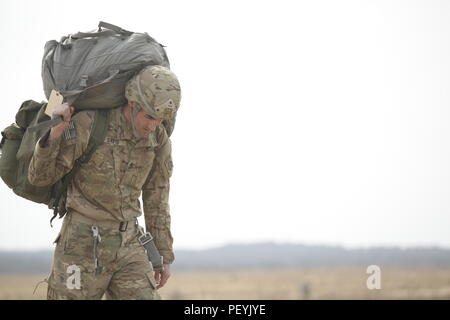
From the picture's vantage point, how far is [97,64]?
7.21m

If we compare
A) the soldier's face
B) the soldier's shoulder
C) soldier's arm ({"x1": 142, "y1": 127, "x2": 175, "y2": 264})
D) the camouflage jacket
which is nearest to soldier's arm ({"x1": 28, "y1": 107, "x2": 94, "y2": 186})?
the camouflage jacket

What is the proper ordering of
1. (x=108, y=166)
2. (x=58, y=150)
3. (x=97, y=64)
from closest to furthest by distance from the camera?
(x=58, y=150)
(x=97, y=64)
(x=108, y=166)

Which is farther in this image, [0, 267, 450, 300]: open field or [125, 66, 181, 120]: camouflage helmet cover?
[0, 267, 450, 300]: open field

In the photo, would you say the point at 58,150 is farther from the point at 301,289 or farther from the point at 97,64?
the point at 301,289

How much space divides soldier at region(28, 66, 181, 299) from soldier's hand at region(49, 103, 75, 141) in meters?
0.16

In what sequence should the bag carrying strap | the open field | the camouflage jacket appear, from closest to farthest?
the camouflage jacket → the bag carrying strap → the open field

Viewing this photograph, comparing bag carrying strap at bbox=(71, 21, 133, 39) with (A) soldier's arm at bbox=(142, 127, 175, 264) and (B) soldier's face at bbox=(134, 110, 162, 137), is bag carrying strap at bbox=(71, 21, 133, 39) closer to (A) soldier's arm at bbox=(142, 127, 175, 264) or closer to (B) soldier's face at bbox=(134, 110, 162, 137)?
(B) soldier's face at bbox=(134, 110, 162, 137)

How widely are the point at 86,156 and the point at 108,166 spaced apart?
0.20 meters

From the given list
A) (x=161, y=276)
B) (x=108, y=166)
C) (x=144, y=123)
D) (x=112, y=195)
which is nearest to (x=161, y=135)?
(x=144, y=123)

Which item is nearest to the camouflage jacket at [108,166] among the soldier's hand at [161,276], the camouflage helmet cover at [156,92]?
the camouflage helmet cover at [156,92]

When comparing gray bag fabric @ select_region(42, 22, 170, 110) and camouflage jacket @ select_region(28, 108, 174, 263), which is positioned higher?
gray bag fabric @ select_region(42, 22, 170, 110)

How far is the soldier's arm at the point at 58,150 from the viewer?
683 centimetres

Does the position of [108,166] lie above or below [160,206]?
above

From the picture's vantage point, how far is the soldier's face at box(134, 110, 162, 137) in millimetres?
7258
